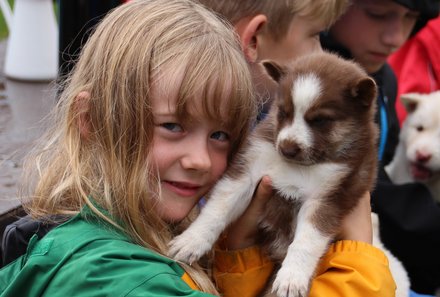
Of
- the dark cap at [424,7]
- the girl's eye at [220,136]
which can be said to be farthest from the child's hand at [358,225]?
the dark cap at [424,7]

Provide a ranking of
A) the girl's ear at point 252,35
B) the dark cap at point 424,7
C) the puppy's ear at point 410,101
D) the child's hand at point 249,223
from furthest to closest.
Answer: the puppy's ear at point 410,101, the dark cap at point 424,7, the girl's ear at point 252,35, the child's hand at point 249,223

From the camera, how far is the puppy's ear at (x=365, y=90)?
6.70 feet

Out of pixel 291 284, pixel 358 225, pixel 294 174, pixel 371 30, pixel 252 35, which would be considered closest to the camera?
pixel 291 284

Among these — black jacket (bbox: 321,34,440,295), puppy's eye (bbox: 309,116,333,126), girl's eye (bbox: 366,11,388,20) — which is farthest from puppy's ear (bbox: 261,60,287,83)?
girl's eye (bbox: 366,11,388,20)

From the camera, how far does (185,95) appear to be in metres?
2.00

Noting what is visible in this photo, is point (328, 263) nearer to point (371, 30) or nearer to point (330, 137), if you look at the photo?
point (330, 137)

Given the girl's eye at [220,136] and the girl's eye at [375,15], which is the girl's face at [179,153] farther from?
the girl's eye at [375,15]

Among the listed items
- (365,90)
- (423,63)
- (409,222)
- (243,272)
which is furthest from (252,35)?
(423,63)

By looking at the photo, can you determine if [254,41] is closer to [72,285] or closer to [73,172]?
[73,172]

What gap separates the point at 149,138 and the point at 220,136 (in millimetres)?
300

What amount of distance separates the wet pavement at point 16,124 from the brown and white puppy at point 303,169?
3.44ft

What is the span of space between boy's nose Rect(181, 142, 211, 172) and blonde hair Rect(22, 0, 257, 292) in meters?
0.11

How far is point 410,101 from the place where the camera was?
4.31 metres

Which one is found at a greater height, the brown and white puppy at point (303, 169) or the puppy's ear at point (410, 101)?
the brown and white puppy at point (303, 169)
